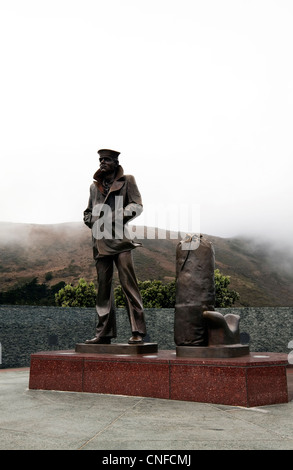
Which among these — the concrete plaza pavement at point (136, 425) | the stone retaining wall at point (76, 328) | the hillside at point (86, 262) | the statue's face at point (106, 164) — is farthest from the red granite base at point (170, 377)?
the hillside at point (86, 262)

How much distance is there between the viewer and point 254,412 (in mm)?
4371

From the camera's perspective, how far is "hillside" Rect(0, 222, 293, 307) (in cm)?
6212

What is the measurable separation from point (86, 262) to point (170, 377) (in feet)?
199

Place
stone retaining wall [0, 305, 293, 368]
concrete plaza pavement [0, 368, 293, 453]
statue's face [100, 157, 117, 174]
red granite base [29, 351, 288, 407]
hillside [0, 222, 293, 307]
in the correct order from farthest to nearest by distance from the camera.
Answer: hillside [0, 222, 293, 307] < stone retaining wall [0, 305, 293, 368] < statue's face [100, 157, 117, 174] < red granite base [29, 351, 288, 407] < concrete plaza pavement [0, 368, 293, 453]

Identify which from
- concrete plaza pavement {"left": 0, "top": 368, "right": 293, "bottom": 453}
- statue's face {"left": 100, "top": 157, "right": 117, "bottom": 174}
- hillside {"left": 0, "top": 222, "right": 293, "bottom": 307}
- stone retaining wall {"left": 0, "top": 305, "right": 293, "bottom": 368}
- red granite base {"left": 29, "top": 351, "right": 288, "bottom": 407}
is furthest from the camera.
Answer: hillside {"left": 0, "top": 222, "right": 293, "bottom": 307}

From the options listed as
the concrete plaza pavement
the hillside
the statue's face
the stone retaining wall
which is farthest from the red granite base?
the hillside

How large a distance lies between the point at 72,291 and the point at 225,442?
28.0 metres

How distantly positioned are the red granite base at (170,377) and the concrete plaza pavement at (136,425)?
136mm

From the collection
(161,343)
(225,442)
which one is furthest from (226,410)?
(161,343)

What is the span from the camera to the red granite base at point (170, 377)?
4762mm

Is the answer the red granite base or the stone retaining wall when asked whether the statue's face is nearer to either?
the red granite base

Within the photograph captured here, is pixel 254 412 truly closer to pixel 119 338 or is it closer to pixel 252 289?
pixel 119 338

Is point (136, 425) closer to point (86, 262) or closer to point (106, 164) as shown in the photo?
point (106, 164)

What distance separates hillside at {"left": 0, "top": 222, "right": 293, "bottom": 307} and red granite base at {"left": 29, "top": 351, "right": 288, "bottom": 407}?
5036 cm
